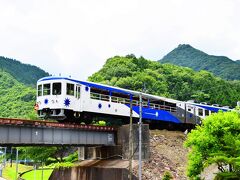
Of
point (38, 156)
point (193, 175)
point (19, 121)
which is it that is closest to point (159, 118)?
point (193, 175)

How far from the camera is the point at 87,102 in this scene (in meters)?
37.7

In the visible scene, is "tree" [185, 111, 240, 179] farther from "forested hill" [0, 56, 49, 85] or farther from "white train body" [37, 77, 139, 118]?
"forested hill" [0, 56, 49, 85]

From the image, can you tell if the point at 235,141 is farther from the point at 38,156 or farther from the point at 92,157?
the point at 38,156

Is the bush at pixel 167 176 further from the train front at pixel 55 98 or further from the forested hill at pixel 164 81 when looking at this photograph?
the forested hill at pixel 164 81

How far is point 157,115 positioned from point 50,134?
15599 mm

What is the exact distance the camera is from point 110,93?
40875mm

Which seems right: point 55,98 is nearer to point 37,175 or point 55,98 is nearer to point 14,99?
point 37,175

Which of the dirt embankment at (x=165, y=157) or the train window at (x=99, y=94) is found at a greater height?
the train window at (x=99, y=94)

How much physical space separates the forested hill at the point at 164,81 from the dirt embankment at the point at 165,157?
173ft

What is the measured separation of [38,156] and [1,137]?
31393mm

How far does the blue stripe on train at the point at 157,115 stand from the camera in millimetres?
44175

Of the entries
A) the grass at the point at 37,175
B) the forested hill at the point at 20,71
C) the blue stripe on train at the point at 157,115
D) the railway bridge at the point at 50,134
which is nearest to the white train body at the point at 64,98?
the railway bridge at the point at 50,134

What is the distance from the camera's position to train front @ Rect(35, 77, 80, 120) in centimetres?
3541

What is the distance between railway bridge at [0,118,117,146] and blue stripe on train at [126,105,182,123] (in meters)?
4.46
